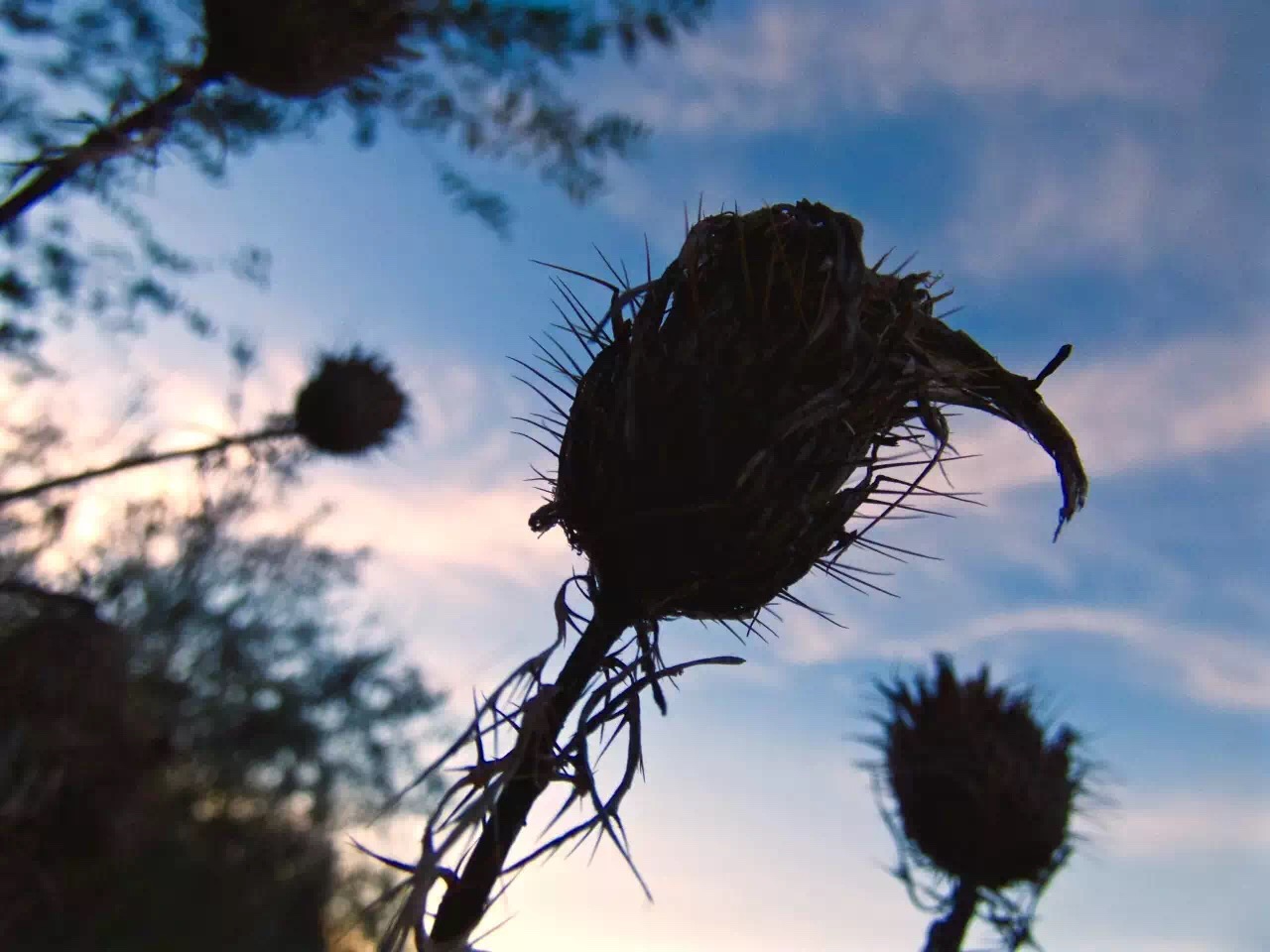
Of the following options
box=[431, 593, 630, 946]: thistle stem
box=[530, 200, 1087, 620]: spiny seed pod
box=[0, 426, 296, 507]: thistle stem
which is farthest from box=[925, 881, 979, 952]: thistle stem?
box=[0, 426, 296, 507]: thistle stem

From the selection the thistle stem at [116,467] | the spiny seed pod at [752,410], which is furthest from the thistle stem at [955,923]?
the thistle stem at [116,467]

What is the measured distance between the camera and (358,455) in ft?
21.4

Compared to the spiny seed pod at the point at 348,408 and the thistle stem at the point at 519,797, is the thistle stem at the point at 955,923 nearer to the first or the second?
the thistle stem at the point at 519,797

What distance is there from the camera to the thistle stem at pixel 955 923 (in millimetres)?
3555

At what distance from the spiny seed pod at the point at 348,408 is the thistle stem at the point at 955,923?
15.2ft

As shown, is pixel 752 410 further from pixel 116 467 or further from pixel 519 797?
pixel 116 467

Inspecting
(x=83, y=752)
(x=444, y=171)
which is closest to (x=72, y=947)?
(x=83, y=752)

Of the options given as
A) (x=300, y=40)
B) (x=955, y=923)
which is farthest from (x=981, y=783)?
(x=300, y=40)

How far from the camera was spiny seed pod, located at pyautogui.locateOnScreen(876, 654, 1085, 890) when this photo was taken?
4008mm

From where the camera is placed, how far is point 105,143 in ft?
11.6

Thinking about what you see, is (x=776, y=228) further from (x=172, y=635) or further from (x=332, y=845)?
(x=332, y=845)

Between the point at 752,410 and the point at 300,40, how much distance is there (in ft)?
10.7

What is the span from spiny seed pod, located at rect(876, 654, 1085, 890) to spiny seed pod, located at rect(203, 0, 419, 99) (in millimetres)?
3935

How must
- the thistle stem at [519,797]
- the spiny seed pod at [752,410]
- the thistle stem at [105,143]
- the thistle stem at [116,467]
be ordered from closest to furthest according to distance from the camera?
the thistle stem at [519,797] → the spiny seed pod at [752,410] → the thistle stem at [105,143] → the thistle stem at [116,467]
